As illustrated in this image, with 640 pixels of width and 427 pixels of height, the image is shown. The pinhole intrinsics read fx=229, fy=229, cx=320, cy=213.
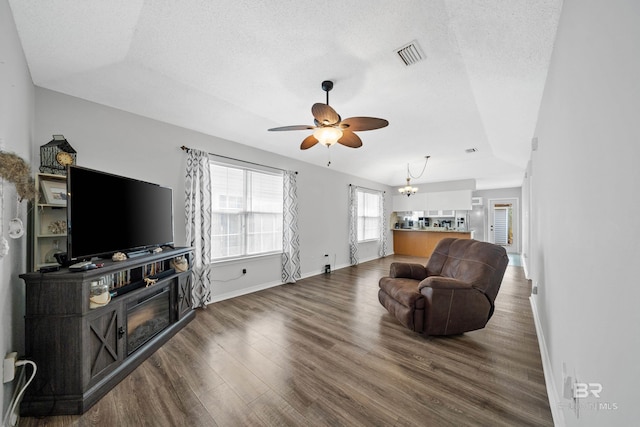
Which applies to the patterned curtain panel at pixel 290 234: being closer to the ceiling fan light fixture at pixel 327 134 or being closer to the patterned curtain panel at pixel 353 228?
the patterned curtain panel at pixel 353 228

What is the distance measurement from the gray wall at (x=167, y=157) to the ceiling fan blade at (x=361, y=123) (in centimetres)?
221

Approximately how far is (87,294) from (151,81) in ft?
7.06

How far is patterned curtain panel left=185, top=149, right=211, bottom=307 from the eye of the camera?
3275 mm

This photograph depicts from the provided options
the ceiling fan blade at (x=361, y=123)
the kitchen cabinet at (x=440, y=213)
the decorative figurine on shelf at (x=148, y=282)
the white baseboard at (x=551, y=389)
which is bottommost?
the white baseboard at (x=551, y=389)

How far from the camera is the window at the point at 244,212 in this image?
3.73 metres

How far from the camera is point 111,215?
2.12 meters

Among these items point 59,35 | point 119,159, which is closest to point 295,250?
point 119,159

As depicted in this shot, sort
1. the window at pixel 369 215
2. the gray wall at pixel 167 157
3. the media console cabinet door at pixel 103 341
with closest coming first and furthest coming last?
the media console cabinet door at pixel 103 341, the gray wall at pixel 167 157, the window at pixel 369 215

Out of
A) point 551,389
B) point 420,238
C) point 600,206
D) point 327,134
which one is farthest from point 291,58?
point 420,238

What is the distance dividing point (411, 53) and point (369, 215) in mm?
5523

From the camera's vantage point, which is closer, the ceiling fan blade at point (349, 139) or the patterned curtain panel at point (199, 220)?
the ceiling fan blade at point (349, 139)

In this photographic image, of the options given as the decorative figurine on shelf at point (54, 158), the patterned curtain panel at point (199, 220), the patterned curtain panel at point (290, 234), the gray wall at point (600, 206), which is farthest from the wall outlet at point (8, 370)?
the patterned curtain panel at point (290, 234)

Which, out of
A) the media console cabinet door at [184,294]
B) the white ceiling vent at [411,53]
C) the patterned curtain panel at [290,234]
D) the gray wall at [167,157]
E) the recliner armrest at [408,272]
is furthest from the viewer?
the patterned curtain panel at [290,234]

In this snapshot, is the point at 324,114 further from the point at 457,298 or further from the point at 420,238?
the point at 420,238
